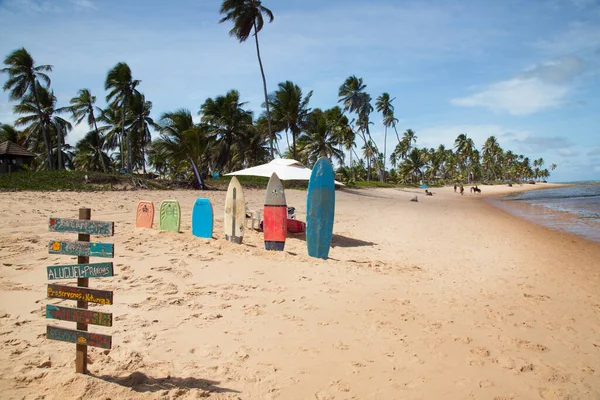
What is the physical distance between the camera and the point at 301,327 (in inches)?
159

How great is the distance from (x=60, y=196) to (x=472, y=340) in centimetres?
1413

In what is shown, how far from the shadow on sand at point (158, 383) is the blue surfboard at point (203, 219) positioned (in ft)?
17.7

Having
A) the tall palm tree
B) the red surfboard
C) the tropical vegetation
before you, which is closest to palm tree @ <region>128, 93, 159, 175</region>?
the tropical vegetation

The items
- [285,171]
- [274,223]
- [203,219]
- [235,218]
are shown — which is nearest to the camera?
[274,223]

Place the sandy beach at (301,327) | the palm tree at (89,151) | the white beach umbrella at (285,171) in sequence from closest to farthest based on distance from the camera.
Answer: the sandy beach at (301,327) < the white beach umbrella at (285,171) < the palm tree at (89,151)

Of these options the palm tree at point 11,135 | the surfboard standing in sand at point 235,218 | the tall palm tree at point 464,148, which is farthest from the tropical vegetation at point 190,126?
the tall palm tree at point 464,148

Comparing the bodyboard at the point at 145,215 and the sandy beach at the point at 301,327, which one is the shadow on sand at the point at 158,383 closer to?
the sandy beach at the point at 301,327

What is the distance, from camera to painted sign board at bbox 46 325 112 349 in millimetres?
2799

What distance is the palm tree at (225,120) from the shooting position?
32.9 m

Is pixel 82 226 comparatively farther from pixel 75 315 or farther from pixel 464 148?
pixel 464 148

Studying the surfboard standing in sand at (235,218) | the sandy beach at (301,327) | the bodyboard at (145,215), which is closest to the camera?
the sandy beach at (301,327)

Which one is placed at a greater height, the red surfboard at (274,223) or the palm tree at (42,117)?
the palm tree at (42,117)

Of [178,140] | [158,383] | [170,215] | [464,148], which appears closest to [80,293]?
[158,383]

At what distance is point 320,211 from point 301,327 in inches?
159
